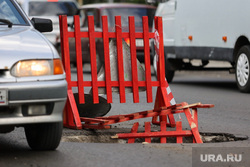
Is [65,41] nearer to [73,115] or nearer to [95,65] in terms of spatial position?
[95,65]

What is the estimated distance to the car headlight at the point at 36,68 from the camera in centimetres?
585

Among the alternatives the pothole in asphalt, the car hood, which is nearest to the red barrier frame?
the pothole in asphalt

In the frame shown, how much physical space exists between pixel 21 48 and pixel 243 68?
25.5 feet

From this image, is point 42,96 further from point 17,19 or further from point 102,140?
point 102,140

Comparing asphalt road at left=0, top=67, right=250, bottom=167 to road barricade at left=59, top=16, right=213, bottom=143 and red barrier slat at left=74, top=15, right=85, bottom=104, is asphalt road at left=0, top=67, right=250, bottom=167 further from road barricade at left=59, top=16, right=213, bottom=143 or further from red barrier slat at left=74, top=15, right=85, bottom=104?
red barrier slat at left=74, top=15, right=85, bottom=104

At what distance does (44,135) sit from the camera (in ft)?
20.6

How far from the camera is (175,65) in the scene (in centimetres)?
1628

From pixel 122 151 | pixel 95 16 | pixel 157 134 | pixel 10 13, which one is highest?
pixel 10 13

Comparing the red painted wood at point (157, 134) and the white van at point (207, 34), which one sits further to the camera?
the white van at point (207, 34)

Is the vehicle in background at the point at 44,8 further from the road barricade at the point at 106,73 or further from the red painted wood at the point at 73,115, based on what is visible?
the red painted wood at the point at 73,115

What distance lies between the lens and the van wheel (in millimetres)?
13062

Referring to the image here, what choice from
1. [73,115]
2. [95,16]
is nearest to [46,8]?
[95,16]

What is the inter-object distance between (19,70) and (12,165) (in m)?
0.73

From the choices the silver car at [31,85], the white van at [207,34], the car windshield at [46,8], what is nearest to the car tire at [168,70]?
the white van at [207,34]
